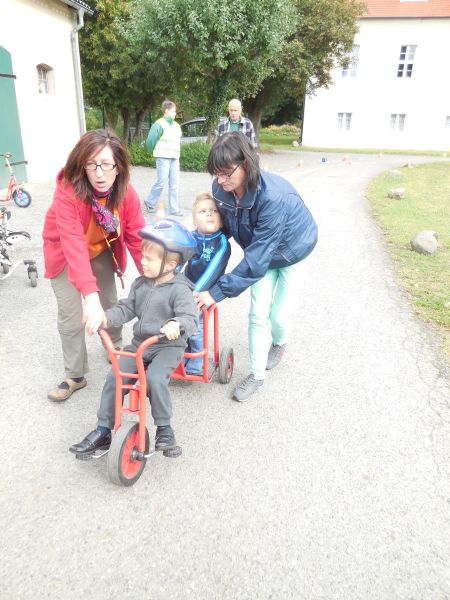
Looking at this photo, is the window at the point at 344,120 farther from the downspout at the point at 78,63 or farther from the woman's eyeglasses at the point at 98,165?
the woman's eyeglasses at the point at 98,165

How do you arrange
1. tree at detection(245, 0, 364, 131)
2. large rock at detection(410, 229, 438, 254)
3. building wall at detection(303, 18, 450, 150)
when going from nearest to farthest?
large rock at detection(410, 229, 438, 254), tree at detection(245, 0, 364, 131), building wall at detection(303, 18, 450, 150)

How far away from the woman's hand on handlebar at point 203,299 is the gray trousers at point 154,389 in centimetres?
41

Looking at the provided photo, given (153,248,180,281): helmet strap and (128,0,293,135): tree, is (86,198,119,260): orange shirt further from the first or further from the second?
(128,0,293,135): tree

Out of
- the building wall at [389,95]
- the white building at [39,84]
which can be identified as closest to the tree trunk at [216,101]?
the white building at [39,84]

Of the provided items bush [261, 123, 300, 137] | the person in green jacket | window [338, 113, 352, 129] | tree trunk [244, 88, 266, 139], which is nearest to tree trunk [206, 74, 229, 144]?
the person in green jacket

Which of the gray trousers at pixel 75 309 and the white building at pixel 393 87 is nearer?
the gray trousers at pixel 75 309

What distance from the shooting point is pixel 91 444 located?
2719mm

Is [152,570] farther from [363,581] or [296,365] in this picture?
[296,365]

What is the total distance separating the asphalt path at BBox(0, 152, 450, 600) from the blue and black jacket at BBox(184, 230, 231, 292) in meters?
0.89

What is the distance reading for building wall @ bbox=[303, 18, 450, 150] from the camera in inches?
1296

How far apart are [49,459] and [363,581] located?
1812 mm

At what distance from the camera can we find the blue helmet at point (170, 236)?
Answer: 2.71 meters

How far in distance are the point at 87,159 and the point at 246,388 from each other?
1.89 meters

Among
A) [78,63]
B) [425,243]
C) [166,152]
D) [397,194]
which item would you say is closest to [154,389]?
[425,243]
